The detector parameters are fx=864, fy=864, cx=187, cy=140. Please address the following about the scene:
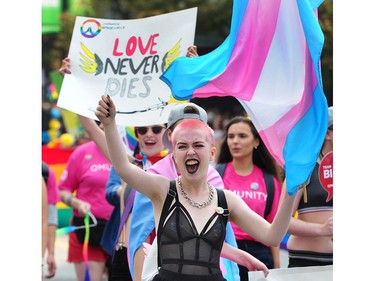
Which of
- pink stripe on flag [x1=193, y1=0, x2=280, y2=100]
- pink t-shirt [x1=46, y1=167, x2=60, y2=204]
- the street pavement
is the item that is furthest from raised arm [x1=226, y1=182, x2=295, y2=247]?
the street pavement

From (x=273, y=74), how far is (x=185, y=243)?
3.39 feet

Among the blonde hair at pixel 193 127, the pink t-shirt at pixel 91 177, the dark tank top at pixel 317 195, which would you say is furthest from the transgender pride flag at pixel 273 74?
the pink t-shirt at pixel 91 177

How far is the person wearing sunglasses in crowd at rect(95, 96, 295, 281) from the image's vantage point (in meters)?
4.26

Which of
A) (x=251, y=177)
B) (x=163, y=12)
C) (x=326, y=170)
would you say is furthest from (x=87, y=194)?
(x=163, y=12)

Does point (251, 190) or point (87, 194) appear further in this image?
point (87, 194)

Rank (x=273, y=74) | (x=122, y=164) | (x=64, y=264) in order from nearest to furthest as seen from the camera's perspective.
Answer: (x=122, y=164), (x=273, y=74), (x=64, y=264)

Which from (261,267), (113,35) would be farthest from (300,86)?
(113,35)

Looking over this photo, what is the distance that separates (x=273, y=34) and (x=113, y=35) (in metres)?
2.28

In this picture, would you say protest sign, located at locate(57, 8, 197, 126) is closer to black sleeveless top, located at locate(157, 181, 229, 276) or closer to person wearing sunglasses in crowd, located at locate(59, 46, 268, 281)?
person wearing sunglasses in crowd, located at locate(59, 46, 268, 281)

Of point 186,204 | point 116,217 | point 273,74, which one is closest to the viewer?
point 186,204

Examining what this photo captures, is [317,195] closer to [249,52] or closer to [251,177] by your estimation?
[251,177]

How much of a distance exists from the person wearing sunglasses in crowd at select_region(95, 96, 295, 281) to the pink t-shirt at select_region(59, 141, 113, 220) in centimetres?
421

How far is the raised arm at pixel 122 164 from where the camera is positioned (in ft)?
13.5

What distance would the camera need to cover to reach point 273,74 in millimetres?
4605
